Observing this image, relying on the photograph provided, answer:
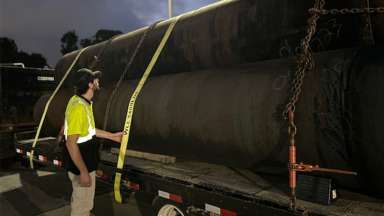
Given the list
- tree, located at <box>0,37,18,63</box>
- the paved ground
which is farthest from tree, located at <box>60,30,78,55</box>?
the paved ground

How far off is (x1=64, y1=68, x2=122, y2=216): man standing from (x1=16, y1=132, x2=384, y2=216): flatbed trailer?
0.39 meters

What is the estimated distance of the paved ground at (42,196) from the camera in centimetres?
529

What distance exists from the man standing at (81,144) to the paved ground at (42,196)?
1611 millimetres

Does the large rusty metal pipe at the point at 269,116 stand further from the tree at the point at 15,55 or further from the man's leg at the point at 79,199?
the tree at the point at 15,55

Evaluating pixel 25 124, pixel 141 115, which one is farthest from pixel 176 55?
pixel 25 124

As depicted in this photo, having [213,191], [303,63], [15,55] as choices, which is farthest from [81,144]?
[15,55]

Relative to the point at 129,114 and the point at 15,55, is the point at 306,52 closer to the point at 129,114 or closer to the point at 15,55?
the point at 129,114

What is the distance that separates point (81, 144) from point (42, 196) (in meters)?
3.30

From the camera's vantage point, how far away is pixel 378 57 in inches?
88.7

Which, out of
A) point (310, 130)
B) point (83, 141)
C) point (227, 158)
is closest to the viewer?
point (310, 130)

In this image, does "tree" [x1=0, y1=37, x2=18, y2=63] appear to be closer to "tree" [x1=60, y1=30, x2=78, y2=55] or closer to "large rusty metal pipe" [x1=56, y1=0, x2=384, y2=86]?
"tree" [x1=60, y1=30, x2=78, y2=55]

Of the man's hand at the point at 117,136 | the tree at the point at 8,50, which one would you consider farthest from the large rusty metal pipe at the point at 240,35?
the tree at the point at 8,50

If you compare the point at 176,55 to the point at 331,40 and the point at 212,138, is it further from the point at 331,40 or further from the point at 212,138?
the point at 331,40

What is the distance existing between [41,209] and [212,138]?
3.71 metres
